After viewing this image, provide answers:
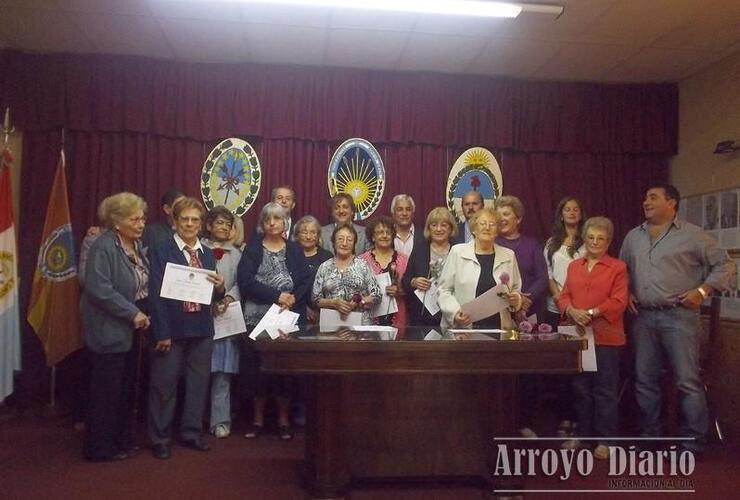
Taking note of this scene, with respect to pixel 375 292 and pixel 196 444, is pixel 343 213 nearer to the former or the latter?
pixel 375 292

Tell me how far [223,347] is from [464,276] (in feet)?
5.12

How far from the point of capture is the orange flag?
4.06 meters

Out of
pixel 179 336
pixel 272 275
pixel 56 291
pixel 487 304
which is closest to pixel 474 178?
pixel 272 275

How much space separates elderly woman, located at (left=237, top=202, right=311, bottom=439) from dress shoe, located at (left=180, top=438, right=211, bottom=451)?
0.35 metres

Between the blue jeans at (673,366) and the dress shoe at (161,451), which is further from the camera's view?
the blue jeans at (673,366)

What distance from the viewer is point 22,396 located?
14.7ft

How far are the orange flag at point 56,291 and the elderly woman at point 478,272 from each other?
256cm

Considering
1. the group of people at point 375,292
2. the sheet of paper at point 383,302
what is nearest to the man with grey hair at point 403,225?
the group of people at point 375,292

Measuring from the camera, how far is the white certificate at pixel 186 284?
3.17 m

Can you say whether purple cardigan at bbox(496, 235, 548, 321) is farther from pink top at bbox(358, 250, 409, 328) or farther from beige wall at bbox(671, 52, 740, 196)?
beige wall at bbox(671, 52, 740, 196)

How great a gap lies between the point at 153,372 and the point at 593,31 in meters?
3.45

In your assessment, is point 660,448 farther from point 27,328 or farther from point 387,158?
point 27,328

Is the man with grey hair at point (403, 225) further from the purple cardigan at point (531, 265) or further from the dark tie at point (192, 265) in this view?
the dark tie at point (192, 265)

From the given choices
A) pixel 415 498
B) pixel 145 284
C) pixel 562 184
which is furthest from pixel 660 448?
pixel 145 284
